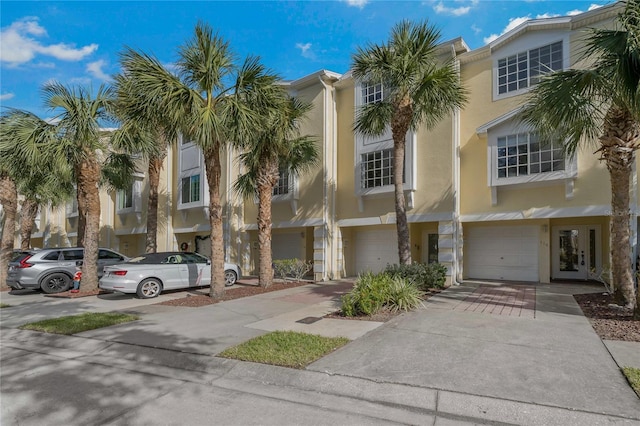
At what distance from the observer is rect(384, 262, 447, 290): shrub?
10836mm

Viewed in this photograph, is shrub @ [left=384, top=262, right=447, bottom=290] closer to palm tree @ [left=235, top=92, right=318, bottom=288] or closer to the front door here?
palm tree @ [left=235, top=92, right=318, bottom=288]

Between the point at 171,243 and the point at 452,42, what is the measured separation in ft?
57.9

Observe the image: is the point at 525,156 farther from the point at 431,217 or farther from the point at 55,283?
the point at 55,283

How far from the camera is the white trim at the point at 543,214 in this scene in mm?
11516

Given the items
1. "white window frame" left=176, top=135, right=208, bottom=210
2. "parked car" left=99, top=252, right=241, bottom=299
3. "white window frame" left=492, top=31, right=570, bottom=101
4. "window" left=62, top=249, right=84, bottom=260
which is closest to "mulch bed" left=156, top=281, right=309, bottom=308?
"parked car" left=99, top=252, right=241, bottom=299

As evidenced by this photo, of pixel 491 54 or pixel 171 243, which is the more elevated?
pixel 491 54

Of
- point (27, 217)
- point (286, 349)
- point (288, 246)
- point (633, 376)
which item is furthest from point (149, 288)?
point (27, 217)

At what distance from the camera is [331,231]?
16.3 m

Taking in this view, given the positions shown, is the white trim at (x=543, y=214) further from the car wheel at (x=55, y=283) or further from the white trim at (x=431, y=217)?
the car wheel at (x=55, y=283)

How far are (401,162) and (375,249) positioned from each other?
6.02 metres

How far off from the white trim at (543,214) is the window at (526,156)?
1209 mm

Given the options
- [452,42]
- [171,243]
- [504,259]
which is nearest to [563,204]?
[504,259]

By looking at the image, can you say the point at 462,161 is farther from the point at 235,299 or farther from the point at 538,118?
the point at 235,299

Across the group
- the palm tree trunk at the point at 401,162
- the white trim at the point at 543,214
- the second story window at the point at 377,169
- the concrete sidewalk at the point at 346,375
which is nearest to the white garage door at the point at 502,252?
the white trim at the point at 543,214
